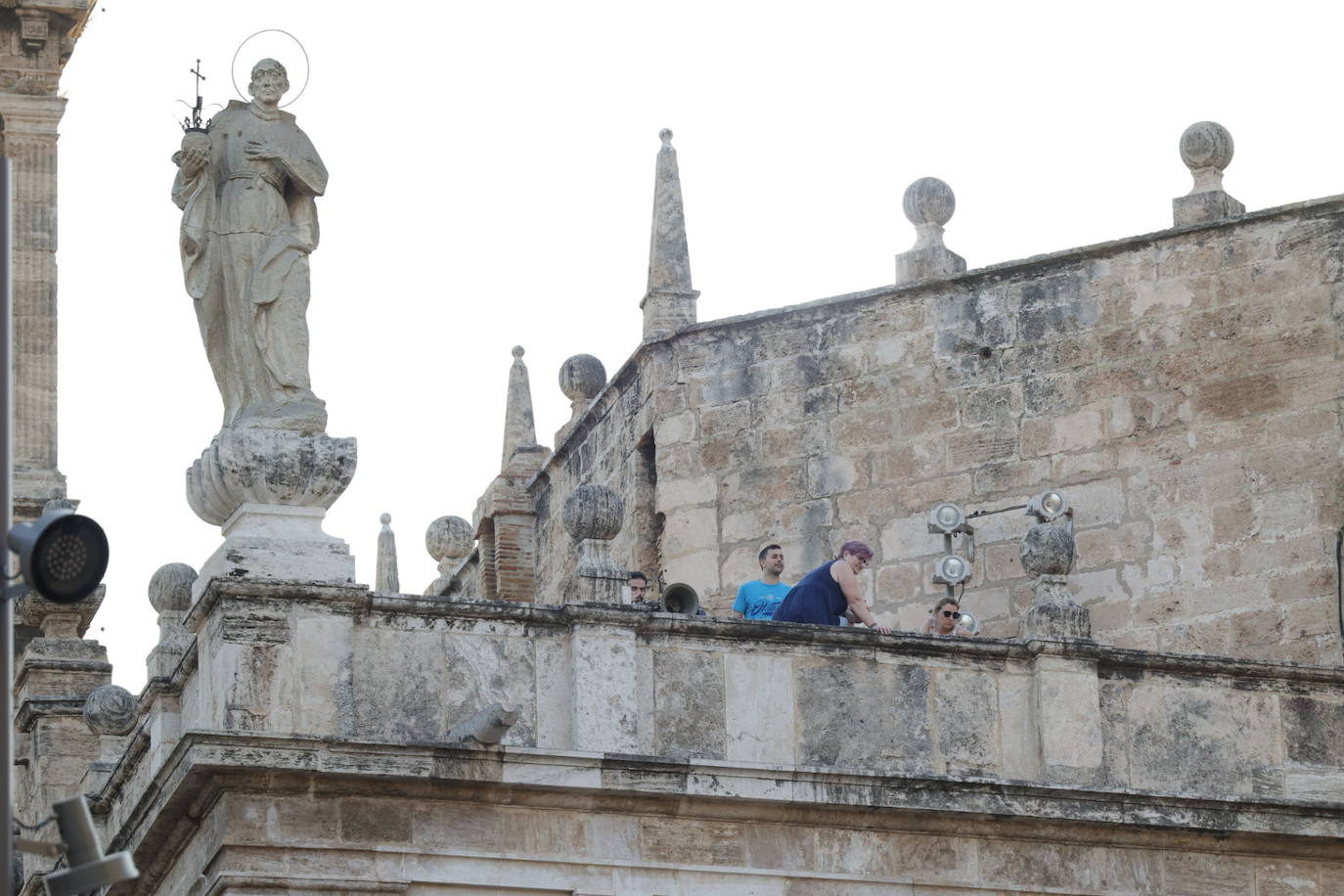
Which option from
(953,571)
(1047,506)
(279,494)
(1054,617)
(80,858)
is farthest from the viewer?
(953,571)

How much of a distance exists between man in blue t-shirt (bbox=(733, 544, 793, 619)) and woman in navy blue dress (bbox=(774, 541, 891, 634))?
566 mm

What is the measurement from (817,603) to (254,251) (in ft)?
11.0

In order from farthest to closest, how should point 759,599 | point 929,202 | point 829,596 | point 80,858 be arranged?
point 929,202 → point 759,599 → point 829,596 → point 80,858

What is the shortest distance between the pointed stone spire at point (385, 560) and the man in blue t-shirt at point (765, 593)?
1260cm

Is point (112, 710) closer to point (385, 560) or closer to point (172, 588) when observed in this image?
point (172, 588)

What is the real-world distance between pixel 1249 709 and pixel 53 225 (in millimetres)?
10541

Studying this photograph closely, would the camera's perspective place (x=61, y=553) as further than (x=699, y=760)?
No

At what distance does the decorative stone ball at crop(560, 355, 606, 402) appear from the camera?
26.6 metres

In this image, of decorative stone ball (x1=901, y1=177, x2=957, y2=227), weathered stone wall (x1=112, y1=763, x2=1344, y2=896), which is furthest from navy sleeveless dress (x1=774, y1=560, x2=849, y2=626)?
decorative stone ball (x1=901, y1=177, x2=957, y2=227)

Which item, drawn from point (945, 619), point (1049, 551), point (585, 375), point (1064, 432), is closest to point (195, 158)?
point (1049, 551)

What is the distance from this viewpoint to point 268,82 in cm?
1758

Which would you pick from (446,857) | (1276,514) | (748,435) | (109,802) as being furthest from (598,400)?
(446,857)

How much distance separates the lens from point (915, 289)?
77.5 ft

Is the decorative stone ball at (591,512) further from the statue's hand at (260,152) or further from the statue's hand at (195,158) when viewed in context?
the statue's hand at (195,158)
